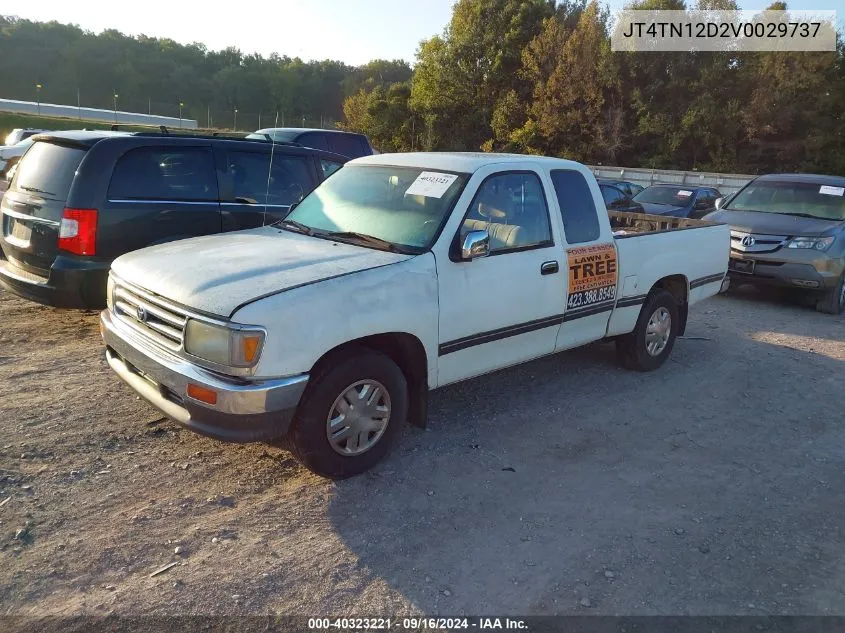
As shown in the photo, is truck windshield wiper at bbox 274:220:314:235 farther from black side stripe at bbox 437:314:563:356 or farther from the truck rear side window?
the truck rear side window

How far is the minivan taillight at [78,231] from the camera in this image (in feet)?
17.8

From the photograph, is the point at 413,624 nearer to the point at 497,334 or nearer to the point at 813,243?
the point at 497,334

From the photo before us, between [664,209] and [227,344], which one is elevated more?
[664,209]

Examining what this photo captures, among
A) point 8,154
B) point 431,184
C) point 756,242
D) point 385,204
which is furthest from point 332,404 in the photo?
point 8,154

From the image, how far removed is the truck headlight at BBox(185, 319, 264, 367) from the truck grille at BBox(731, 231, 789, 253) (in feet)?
26.3

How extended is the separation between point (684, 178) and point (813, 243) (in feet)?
66.4

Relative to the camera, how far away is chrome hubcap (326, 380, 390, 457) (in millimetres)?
3723

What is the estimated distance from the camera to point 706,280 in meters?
6.72

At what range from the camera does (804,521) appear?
12.4ft

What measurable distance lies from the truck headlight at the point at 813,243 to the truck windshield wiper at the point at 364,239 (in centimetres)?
697

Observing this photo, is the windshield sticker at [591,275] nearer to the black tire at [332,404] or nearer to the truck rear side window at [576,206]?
the truck rear side window at [576,206]

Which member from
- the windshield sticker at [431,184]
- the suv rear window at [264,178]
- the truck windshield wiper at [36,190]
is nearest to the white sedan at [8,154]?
the truck windshield wiper at [36,190]

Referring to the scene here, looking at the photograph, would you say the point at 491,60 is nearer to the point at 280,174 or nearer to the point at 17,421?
the point at 280,174

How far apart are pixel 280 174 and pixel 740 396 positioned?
492cm
